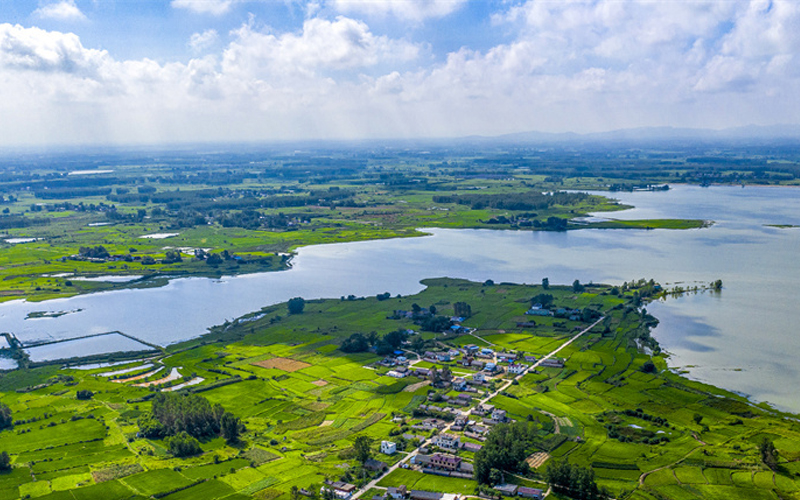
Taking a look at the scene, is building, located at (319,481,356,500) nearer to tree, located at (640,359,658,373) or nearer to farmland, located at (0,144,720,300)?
tree, located at (640,359,658,373)

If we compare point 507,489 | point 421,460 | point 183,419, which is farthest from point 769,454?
point 183,419

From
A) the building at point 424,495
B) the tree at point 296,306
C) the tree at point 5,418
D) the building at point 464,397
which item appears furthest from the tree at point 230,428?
the tree at point 296,306

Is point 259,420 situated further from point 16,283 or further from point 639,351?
point 16,283

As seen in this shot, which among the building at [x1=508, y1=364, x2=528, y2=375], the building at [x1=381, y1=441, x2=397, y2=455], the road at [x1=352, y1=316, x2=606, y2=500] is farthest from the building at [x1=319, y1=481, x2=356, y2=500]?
the building at [x1=508, y1=364, x2=528, y2=375]

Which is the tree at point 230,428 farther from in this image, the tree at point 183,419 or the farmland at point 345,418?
the tree at point 183,419

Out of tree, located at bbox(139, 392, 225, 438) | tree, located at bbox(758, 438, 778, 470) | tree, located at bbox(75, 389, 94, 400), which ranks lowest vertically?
tree, located at bbox(75, 389, 94, 400)

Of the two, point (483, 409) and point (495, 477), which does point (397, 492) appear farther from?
point (483, 409)
